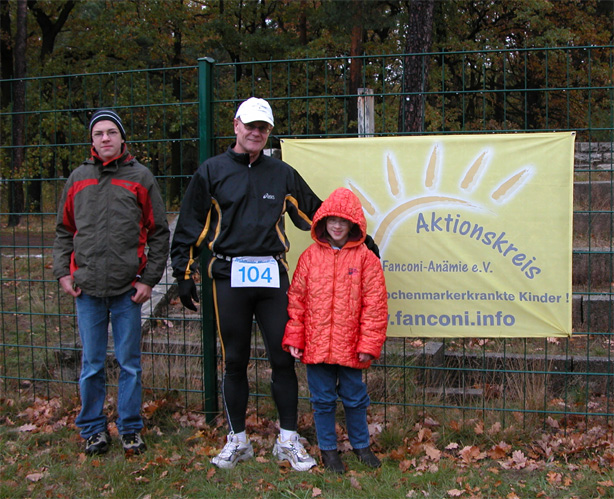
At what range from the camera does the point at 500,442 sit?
12.5 ft

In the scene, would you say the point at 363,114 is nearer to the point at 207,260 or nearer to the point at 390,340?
the point at 207,260

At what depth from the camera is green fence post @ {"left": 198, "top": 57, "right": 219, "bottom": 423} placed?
395 cm

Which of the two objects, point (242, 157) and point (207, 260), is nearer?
point (242, 157)

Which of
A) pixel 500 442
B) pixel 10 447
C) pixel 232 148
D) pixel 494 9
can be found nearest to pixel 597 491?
pixel 500 442

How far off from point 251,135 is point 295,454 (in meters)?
1.85

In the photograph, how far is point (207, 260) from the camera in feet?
13.0

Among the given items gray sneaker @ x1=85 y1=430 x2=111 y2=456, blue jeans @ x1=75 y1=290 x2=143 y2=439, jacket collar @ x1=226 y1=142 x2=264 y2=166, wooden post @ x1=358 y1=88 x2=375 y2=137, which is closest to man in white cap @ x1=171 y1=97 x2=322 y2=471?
jacket collar @ x1=226 y1=142 x2=264 y2=166

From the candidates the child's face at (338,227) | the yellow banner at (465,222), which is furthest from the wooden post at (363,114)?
the child's face at (338,227)

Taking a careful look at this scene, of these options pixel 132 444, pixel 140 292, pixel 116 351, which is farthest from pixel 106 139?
pixel 132 444

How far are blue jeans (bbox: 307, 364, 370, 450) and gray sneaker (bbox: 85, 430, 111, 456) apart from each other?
1.36 m

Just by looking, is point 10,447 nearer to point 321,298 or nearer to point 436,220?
point 321,298

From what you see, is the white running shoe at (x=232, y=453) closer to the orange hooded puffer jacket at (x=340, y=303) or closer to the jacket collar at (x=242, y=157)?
the orange hooded puffer jacket at (x=340, y=303)

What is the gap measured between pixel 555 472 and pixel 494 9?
64.5 ft

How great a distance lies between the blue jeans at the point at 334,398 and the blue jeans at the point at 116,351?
3.53ft
